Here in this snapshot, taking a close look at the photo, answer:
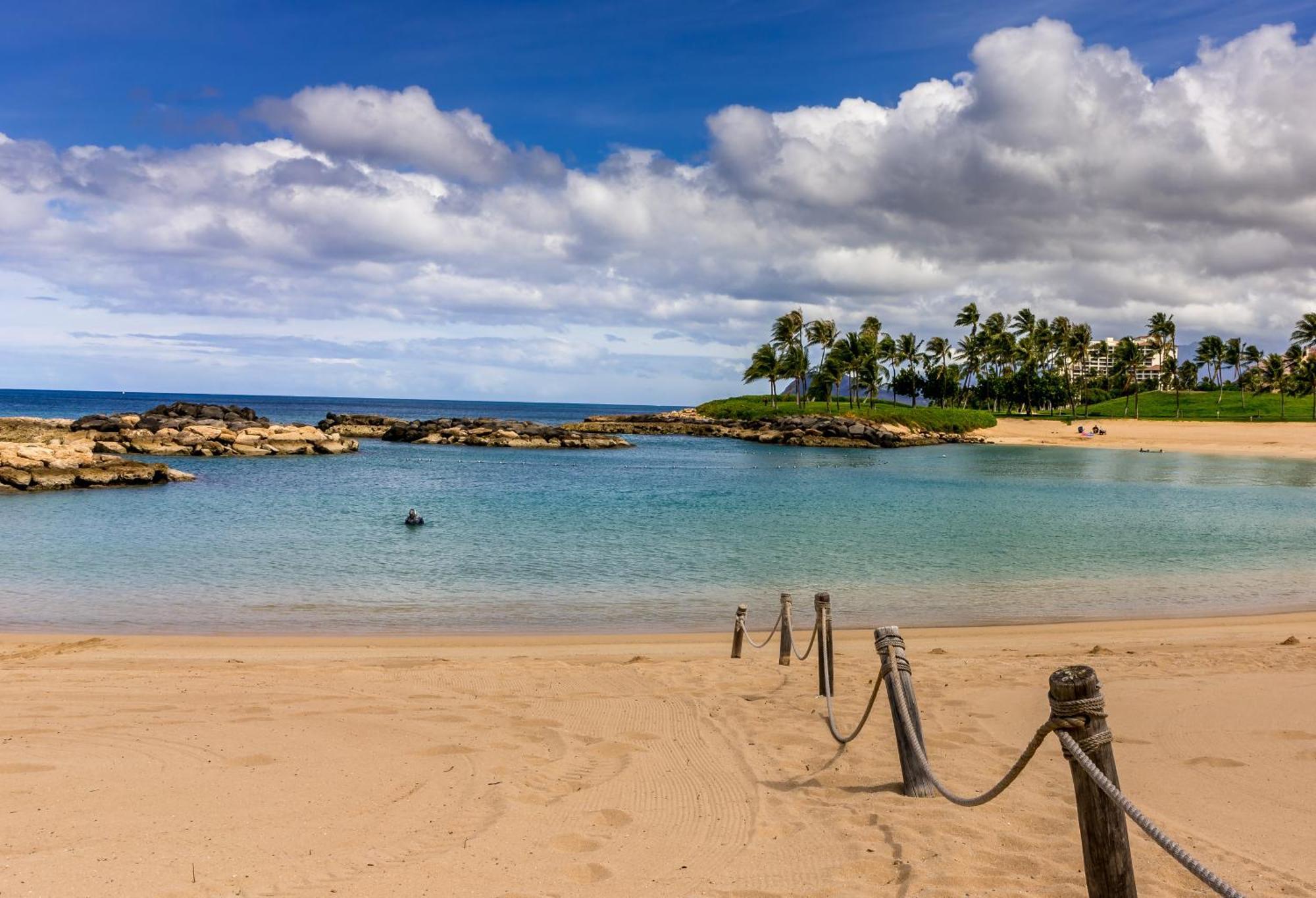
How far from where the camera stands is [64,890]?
15.5 ft

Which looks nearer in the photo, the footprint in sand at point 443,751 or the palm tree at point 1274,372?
the footprint in sand at point 443,751

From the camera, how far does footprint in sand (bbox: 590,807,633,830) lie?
19.7ft

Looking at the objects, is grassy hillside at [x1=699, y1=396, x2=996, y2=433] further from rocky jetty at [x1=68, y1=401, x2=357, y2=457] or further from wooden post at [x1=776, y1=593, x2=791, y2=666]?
wooden post at [x1=776, y1=593, x2=791, y2=666]

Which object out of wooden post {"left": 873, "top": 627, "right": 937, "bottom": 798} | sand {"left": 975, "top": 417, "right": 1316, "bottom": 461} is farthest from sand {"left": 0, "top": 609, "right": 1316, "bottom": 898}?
sand {"left": 975, "top": 417, "right": 1316, "bottom": 461}

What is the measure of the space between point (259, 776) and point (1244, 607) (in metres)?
18.7

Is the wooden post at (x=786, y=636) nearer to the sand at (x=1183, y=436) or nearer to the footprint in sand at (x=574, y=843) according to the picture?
the footprint in sand at (x=574, y=843)

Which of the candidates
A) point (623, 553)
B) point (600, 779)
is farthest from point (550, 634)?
point (623, 553)

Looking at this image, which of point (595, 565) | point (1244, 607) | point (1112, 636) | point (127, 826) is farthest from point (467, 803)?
point (1244, 607)

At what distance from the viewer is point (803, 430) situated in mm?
91375

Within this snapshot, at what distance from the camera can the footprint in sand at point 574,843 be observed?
18.2 feet

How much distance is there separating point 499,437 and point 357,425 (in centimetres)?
2111

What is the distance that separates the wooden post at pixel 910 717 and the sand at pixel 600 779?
0.15 metres

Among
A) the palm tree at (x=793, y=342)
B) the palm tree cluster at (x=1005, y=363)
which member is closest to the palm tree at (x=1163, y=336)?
the palm tree cluster at (x=1005, y=363)

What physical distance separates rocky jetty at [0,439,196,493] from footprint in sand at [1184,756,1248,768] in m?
44.6
